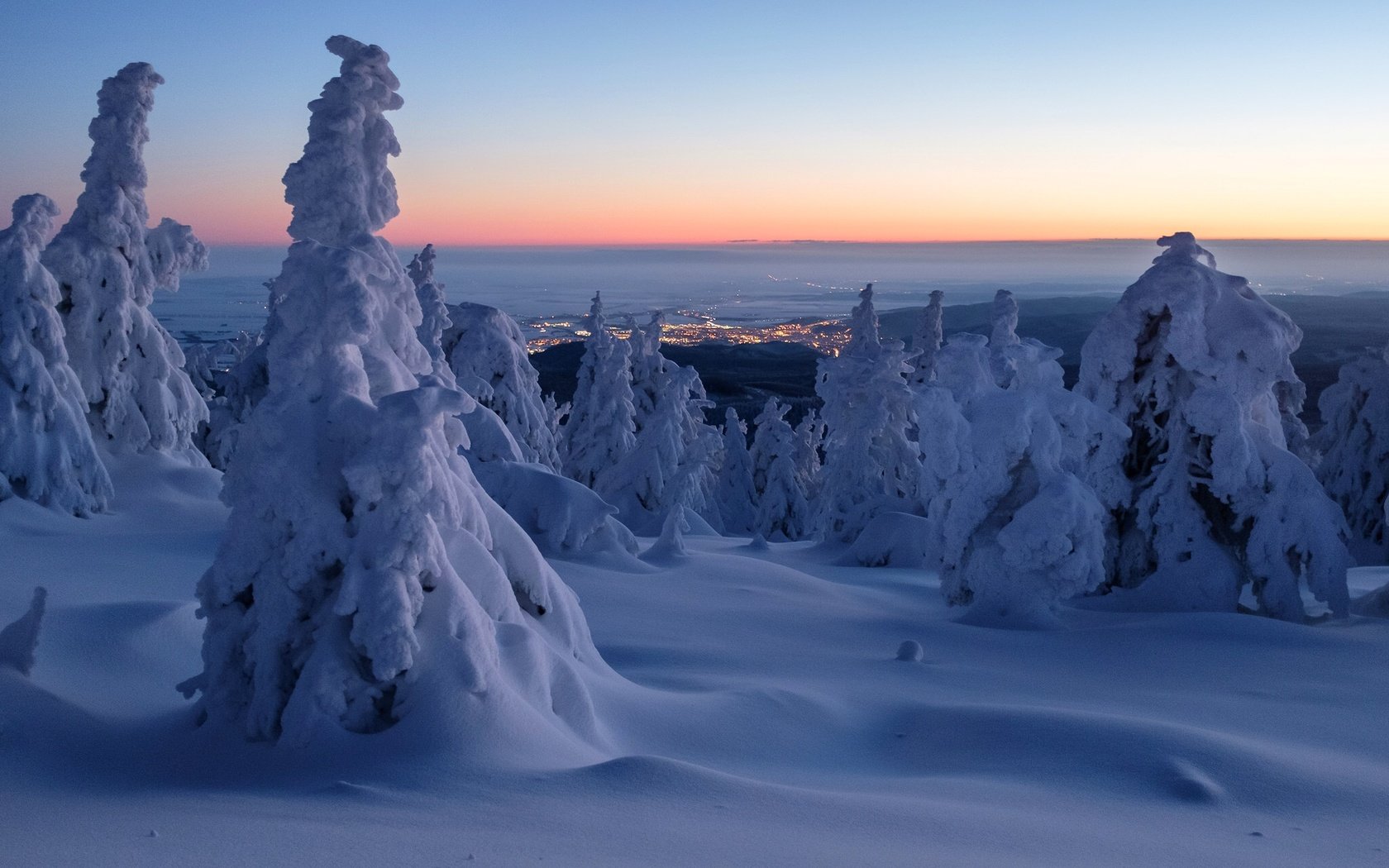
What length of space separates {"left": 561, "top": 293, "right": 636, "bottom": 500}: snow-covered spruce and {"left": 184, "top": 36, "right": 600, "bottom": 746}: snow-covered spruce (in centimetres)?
3110

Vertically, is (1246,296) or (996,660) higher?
(1246,296)

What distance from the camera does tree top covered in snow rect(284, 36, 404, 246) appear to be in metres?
9.96

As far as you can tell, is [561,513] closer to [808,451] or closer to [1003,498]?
[1003,498]

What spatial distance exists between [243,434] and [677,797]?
4.18m

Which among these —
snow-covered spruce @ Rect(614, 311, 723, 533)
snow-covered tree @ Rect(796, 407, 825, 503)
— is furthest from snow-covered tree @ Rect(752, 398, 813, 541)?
snow-covered tree @ Rect(796, 407, 825, 503)

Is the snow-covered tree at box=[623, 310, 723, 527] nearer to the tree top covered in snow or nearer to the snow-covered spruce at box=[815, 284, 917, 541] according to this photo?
the snow-covered spruce at box=[815, 284, 917, 541]

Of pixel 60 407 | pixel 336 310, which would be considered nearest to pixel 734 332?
pixel 60 407

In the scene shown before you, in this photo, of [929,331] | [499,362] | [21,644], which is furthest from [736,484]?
[21,644]

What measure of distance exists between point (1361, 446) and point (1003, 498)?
18.0 meters

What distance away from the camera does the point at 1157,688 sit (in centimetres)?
1259

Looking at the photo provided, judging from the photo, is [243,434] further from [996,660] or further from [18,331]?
[18,331]

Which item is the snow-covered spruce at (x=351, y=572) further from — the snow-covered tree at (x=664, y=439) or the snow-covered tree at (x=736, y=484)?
the snow-covered tree at (x=736, y=484)

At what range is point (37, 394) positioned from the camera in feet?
62.1

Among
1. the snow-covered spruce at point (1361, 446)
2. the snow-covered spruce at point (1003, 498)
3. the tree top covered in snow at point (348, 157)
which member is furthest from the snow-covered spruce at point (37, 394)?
the snow-covered spruce at point (1361, 446)
